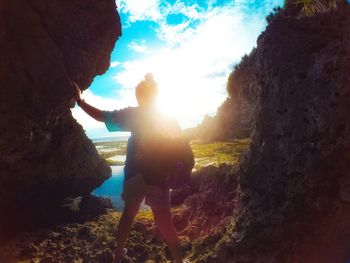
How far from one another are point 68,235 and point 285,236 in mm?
6518

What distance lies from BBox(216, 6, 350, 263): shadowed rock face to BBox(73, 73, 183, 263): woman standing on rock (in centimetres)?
203

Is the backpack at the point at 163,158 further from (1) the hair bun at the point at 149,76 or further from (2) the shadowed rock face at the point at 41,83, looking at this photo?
(2) the shadowed rock face at the point at 41,83

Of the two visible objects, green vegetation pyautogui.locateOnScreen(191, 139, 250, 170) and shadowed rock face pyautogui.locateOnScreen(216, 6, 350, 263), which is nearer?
shadowed rock face pyautogui.locateOnScreen(216, 6, 350, 263)

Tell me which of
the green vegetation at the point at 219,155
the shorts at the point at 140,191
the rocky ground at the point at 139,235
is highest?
the shorts at the point at 140,191

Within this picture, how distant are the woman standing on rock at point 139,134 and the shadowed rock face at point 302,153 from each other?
203 centimetres

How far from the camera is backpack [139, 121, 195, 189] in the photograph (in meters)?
6.28

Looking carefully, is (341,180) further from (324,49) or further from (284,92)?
(324,49)

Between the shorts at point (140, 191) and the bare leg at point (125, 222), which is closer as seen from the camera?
the shorts at point (140, 191)

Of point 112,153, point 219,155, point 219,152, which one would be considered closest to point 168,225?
point 219,155

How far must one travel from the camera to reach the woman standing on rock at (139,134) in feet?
21.1

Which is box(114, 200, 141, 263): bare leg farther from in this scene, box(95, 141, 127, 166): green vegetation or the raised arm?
box(95, 141, 127, 166): green vegetation

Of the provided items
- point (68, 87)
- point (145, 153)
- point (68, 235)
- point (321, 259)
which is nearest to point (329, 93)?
point (321, 259)

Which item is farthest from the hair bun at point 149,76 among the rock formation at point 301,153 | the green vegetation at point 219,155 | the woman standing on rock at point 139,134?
the green vegetation at point 219,155

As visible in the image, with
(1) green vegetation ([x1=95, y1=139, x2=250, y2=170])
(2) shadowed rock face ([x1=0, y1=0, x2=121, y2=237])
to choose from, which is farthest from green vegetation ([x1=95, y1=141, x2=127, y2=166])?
(2) shadowed rock face ([x1=0, y1=0, x2=121, y2=237])
